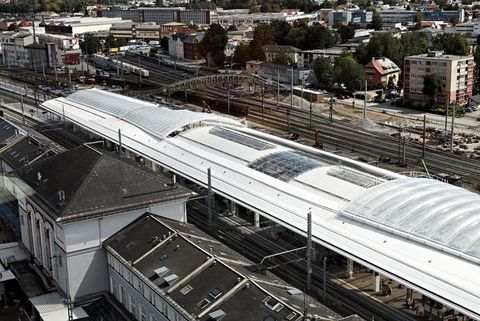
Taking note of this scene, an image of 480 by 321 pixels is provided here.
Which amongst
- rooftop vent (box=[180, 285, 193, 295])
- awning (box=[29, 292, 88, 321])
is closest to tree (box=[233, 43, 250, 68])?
awning (box=[29, 292, 88, 321])

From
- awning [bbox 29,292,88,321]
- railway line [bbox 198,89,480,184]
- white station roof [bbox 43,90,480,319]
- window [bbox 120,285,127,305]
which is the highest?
white station roof [bbox 43,90,480,319]

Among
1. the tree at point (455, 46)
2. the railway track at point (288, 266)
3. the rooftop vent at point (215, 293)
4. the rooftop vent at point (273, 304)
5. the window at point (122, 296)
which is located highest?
the tree at point (455, 46)

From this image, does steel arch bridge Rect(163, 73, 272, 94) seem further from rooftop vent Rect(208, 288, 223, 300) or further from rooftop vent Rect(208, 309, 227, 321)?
rooftop vent Rect(208, 309, 227, 321)

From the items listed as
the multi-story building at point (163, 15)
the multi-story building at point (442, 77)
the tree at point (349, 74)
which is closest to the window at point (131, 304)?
the multi-story building at point (442, 77)

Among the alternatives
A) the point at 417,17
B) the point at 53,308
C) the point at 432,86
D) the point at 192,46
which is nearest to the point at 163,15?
the point at 192,46

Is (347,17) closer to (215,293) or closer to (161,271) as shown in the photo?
(161,271)

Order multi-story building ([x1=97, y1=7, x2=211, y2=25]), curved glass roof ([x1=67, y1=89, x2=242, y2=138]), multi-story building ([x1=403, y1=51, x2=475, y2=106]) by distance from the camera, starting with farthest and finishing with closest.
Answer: multi-story building ([x1=97, y1=7, x2=211, y2=25]) → multi-story building ([x1=403, y1=51, x2=475, y2=106]) → curved glass roof ([x1=67, y1=89, x2=242, y2=138])

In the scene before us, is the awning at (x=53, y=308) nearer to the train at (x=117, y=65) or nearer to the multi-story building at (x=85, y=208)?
the multi-story building at (x=85, y=208)
